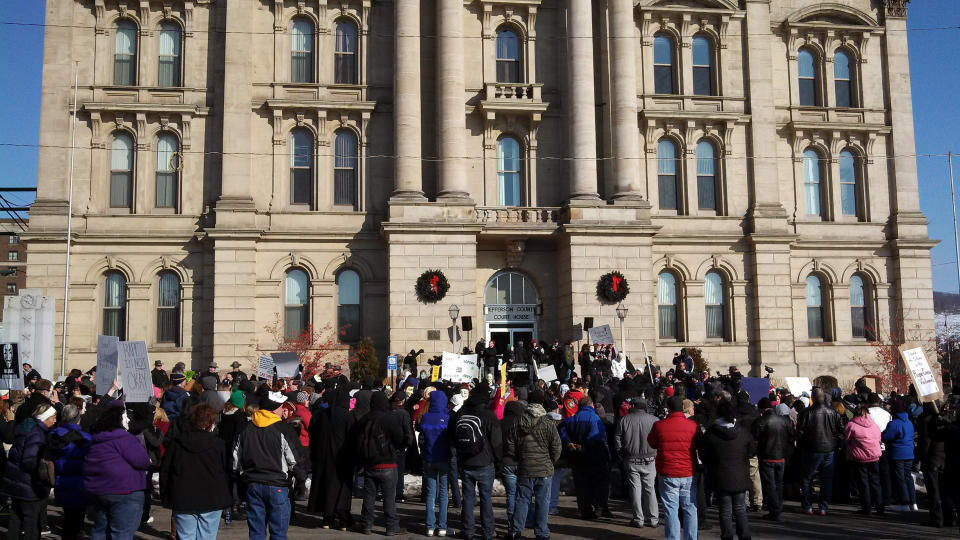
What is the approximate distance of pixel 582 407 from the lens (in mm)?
14398

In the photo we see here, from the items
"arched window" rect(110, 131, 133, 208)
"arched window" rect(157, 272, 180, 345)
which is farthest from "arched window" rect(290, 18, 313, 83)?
"arched window" rect(157, 272, 180, 345)

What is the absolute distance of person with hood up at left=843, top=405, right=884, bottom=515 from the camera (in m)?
15.1

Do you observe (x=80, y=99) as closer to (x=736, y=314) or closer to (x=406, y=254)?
(x=406, y=254)

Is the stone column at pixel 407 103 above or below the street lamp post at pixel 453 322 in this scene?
above

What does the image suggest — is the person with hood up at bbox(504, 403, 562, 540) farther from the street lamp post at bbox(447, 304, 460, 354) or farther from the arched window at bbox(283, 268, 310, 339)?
the arched window at bbox(283, 268, 310, 339)

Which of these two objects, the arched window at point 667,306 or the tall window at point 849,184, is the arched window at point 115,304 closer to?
the arched window at point 667,306

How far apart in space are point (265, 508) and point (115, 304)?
26.5 meters

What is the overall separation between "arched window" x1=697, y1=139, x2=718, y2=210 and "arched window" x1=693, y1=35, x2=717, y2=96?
2.32 m

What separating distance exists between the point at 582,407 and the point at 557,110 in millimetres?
23983

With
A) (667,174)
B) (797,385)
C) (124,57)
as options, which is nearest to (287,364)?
(797,385)

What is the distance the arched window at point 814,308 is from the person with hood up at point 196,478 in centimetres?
3337

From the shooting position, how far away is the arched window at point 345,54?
1414 inches

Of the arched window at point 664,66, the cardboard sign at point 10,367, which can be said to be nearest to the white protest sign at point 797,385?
the arched window at point 664,66

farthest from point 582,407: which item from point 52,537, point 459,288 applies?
point 459,288
